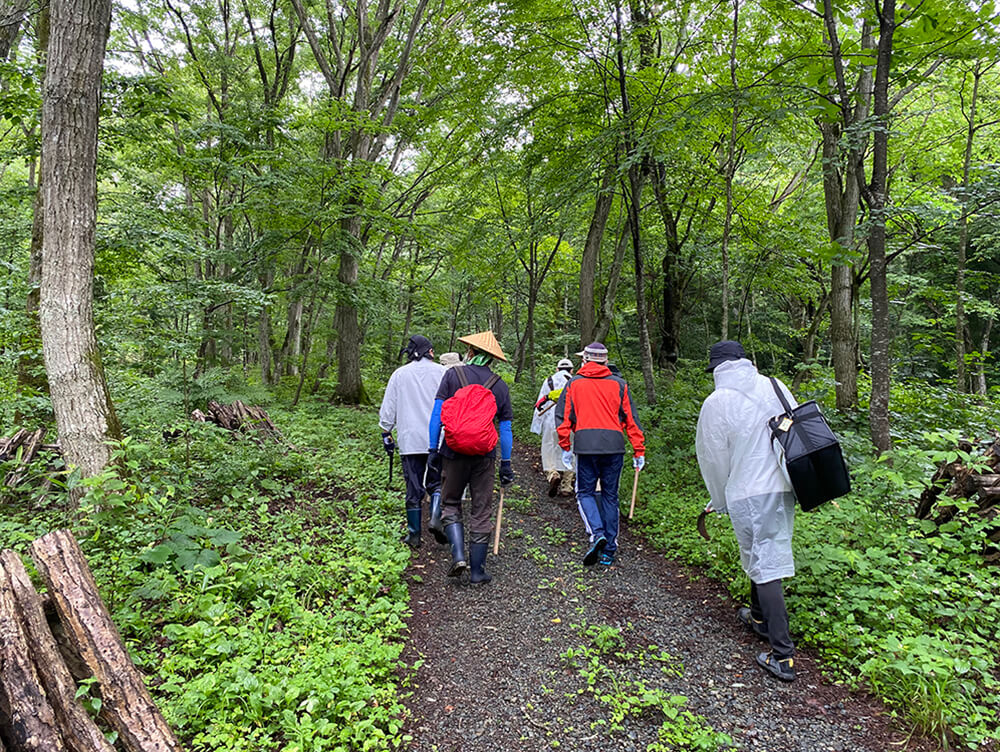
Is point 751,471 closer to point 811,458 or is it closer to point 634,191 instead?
point 811,458

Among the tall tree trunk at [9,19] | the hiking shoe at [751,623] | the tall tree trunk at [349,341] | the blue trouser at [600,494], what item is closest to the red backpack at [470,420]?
the blue trouser at [600,494]

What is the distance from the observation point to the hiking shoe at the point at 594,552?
16.5 feet

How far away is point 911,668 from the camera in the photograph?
9.30ft

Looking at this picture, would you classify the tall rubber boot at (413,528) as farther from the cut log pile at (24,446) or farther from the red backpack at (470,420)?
the cut log pile at (24,446)

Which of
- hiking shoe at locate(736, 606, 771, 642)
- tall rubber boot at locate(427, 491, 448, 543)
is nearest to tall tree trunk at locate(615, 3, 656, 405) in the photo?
tall rubber boot at locate(427, 491, 448, 543)

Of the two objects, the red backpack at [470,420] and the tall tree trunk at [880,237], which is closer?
the red backpack at [470,420]

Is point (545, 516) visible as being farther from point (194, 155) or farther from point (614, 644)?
point (194, 155)

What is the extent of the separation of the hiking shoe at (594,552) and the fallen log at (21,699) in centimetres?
406

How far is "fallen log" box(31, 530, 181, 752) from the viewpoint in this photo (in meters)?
2.24

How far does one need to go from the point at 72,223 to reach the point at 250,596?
365cm

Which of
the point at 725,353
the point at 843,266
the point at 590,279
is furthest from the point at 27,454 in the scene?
the point at 843,266

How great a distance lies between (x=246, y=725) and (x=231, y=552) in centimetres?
192

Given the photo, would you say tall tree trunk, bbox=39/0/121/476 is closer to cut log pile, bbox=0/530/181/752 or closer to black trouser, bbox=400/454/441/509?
cut log pile, bbox=0/530/181/752

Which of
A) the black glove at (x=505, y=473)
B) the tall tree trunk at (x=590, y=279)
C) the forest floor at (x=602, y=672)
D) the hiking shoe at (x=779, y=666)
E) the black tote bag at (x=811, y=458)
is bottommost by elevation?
the forest floor at (x=602, y=672)
